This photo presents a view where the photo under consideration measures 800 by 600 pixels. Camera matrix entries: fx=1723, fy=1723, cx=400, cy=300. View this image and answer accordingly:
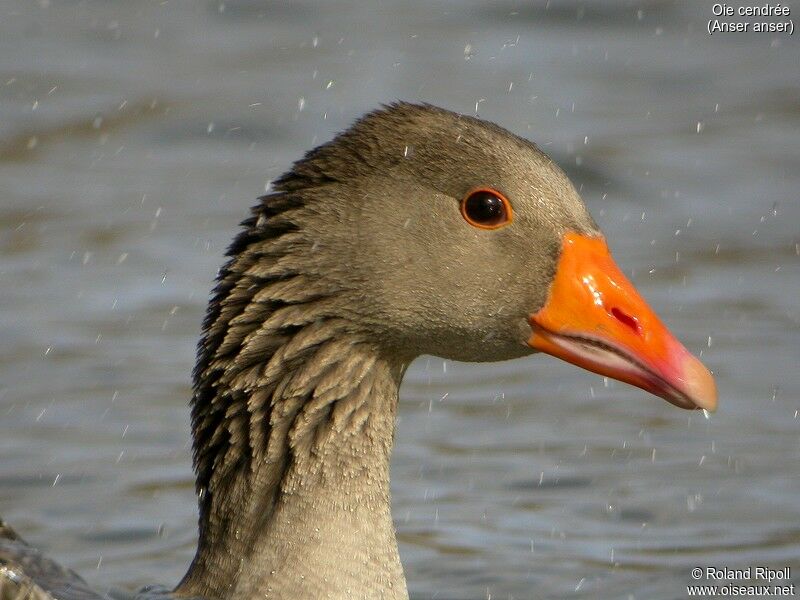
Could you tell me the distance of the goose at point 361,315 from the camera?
6.43 m

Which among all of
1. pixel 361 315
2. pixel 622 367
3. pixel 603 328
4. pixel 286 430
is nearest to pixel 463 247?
pixel 361 315

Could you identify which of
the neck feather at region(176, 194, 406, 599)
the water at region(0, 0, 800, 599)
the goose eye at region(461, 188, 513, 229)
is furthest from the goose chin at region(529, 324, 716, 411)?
the water at region(0, 0, 800, 599)

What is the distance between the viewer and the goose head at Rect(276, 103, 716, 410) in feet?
21.1

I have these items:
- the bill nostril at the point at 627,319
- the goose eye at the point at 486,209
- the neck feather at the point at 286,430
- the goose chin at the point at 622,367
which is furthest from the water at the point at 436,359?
the goose eye at the point at 486,209

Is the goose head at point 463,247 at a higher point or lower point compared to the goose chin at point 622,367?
higher

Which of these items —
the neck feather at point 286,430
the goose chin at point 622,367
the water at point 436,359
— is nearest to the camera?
the goose chin at point 622,367

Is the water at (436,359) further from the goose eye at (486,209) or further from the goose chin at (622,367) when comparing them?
the goose eye at (486,209)

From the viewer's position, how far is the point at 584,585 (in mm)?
8258

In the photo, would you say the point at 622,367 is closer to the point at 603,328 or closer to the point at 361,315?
the point at 603,328

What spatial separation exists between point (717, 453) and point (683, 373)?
3420 mm

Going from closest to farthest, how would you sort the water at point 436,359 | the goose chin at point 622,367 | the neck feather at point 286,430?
the goose chin at point 622,367 < the neck feather at point 286,430 < the water at point 436,359

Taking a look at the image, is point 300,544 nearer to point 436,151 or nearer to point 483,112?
point 436,151

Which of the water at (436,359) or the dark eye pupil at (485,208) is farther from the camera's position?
the water at (436,359)

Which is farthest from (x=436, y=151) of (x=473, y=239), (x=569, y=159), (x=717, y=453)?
(x=569, y=159)
